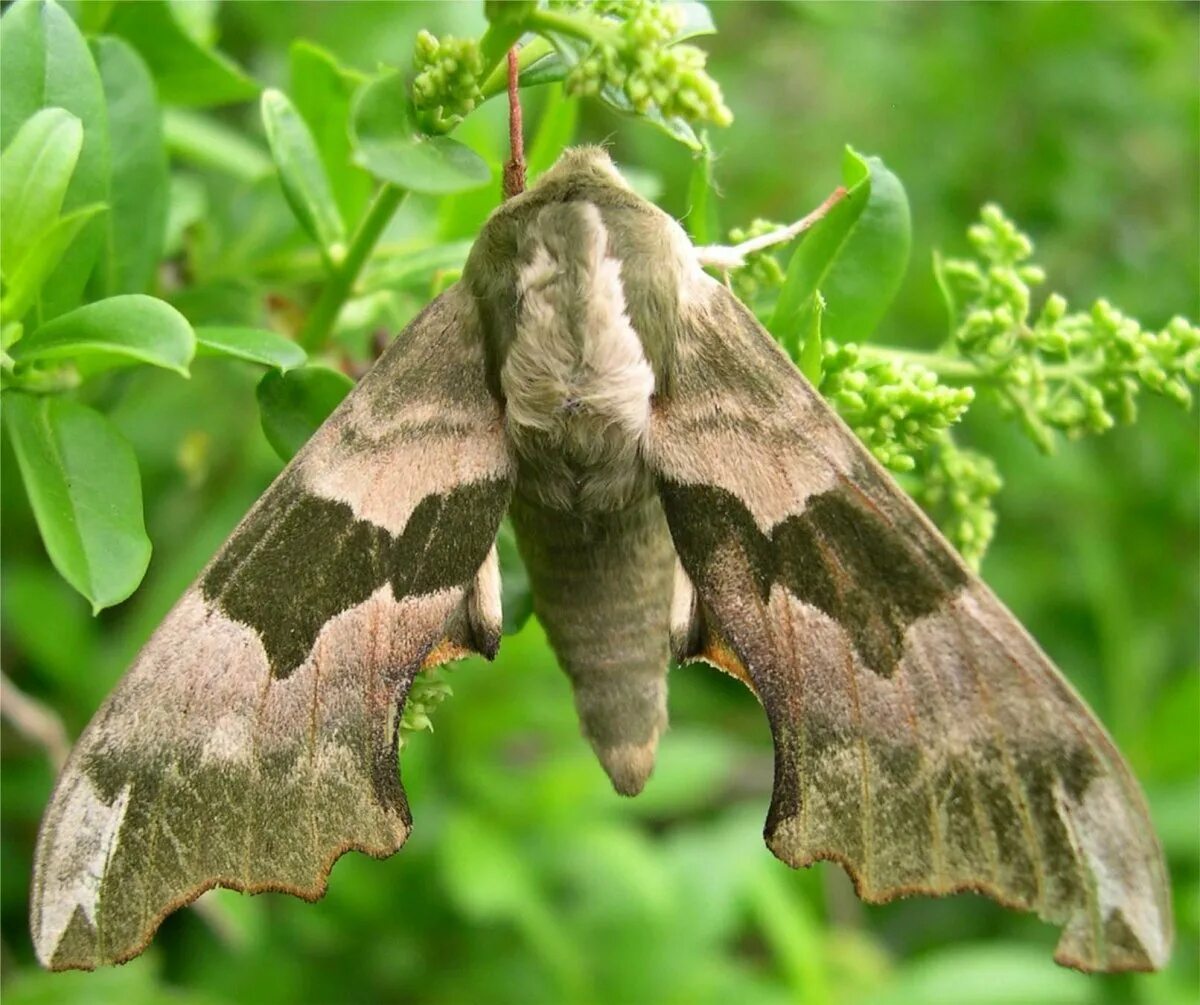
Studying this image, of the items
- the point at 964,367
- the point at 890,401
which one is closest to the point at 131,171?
the point at 890,401

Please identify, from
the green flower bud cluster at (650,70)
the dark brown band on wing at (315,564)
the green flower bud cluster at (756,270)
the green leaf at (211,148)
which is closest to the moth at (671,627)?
the dark brown band on wing at (315,564)

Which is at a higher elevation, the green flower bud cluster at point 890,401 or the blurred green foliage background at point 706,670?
the green flower bud cluster at point 890,401

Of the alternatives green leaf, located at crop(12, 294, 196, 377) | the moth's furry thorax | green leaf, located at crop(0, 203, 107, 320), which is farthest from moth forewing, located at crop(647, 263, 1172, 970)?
green leaf, located at crop(0, 203, 107, 320)

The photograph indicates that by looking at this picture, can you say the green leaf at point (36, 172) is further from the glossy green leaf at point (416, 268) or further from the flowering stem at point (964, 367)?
the flowering stem at point (964, 367)

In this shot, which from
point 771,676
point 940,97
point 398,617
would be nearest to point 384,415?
point 398,617

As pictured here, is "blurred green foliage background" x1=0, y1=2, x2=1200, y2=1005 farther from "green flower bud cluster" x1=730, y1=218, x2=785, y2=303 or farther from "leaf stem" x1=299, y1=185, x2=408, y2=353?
"green flower bud cluster" x1=730, y1=218, x2=785, y2=303
